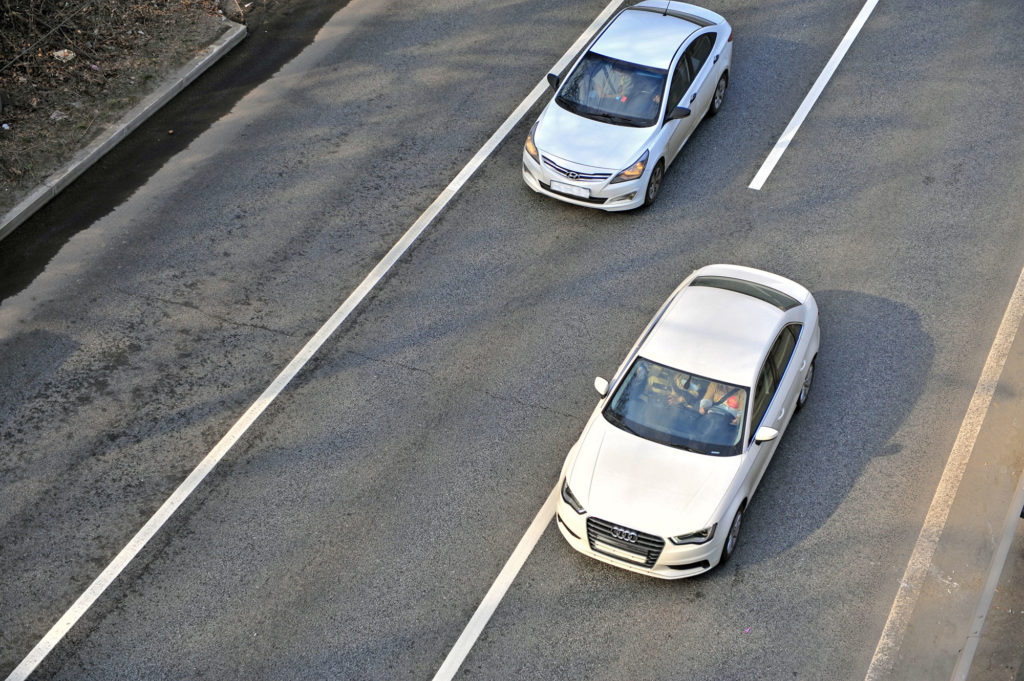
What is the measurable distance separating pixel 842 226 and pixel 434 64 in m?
6.73

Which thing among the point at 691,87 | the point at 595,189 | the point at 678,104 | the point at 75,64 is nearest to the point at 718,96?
the point at 691,87

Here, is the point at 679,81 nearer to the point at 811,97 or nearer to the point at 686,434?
the point at 811,97

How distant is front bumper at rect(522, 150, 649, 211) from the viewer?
1382cm

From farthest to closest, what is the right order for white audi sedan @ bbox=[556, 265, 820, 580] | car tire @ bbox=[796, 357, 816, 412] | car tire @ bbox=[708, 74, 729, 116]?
car tire @ bbox=[708, 74, 729, 116]
car tire @ bbox=[796, 357, 816, 412]
white audi sedan @ bbox=[556, 265, 820, 580]

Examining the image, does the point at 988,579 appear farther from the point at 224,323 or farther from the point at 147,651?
the point at 224,323

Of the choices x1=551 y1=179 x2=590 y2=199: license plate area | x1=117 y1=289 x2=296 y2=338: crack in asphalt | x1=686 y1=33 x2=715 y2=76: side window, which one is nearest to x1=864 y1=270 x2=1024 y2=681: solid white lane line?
x1=686 y1=33 x2=715 y2=76: side window

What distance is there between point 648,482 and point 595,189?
4946mm

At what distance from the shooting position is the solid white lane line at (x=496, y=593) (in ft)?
31.9

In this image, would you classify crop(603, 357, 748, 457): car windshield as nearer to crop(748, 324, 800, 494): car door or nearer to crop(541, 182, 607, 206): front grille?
crop(748, 324, 800, 494): car door

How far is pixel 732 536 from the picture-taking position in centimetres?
1030

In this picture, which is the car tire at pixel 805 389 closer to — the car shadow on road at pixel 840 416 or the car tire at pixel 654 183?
the car shadow on road at pixel 840 416

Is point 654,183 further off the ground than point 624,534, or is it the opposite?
point 654,183

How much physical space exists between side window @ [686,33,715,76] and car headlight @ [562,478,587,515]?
22.9ft

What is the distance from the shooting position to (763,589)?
1027 cm
